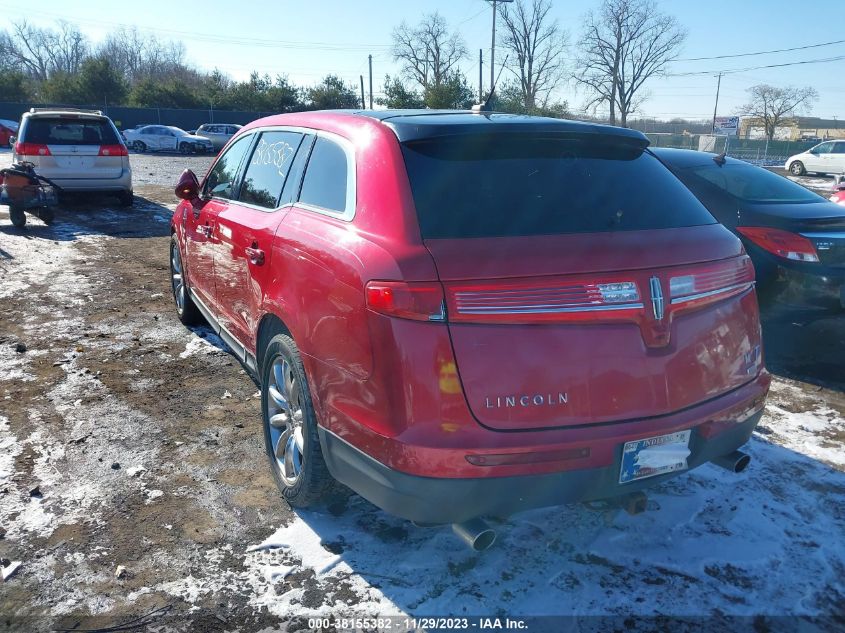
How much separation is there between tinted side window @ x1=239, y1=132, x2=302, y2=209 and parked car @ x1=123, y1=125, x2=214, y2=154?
1197 inches

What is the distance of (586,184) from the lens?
9.23ft

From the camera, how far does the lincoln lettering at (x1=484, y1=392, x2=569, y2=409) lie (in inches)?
90.7

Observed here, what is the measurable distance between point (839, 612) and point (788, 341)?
3852 millimetres

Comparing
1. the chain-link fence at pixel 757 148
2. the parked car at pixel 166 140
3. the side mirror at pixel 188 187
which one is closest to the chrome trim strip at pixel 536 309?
the side mirror at pixel 188 187

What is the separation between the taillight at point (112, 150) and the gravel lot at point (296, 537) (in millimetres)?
8386

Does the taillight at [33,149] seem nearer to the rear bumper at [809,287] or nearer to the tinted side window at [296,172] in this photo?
the tinted side window at [296,172]

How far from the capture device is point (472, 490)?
2.33 m

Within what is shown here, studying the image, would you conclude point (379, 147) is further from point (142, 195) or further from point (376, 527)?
point (142, 195)

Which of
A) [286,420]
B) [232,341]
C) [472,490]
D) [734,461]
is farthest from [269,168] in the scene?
[734,461]

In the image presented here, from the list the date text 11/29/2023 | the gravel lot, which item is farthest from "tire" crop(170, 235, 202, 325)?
the date text 11/29/2023

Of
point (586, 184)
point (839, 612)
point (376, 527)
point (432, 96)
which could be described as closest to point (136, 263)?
point (376, 527)

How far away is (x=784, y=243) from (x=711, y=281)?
130 inches

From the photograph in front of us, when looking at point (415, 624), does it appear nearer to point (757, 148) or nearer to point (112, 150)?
point (112, 150)

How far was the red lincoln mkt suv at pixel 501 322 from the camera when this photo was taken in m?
2.31
